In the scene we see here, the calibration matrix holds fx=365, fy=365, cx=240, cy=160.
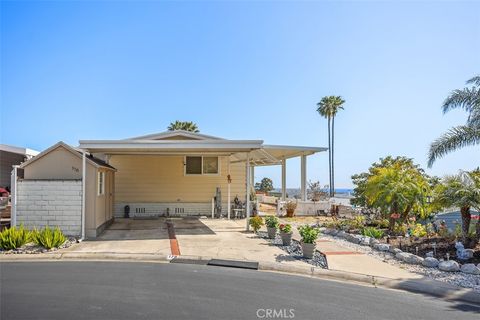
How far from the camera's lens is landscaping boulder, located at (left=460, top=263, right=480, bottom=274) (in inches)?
287

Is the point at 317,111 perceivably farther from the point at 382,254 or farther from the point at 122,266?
the point at 122,266

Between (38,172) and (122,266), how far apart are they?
5169 mm

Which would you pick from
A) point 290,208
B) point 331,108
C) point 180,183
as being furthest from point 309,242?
point 331,108

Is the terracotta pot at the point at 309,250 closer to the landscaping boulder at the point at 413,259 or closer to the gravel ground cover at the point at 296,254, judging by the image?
the gravel ground cover at the point at 296,254

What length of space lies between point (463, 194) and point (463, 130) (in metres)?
2.41

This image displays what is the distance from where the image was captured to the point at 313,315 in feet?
16.4

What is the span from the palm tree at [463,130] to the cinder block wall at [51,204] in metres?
10.4

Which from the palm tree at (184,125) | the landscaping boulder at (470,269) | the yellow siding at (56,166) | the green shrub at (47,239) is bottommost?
the landscaping boulder at (470,269)

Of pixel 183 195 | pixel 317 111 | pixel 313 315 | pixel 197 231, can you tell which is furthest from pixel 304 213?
pixel 317 111

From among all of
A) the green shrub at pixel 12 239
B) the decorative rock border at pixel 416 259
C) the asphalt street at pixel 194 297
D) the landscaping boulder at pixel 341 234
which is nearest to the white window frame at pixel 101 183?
the green shrub at pixel 12 239

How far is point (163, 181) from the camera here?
56.5ft

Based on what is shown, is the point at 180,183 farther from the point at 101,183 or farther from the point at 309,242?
the point at 309,242

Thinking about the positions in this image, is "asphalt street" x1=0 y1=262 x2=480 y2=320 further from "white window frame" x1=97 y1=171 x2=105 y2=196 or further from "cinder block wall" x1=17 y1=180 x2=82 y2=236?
"white window frame" x1=97 y1=171 x2=105 y2=196

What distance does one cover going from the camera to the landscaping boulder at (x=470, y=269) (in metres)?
7.29
